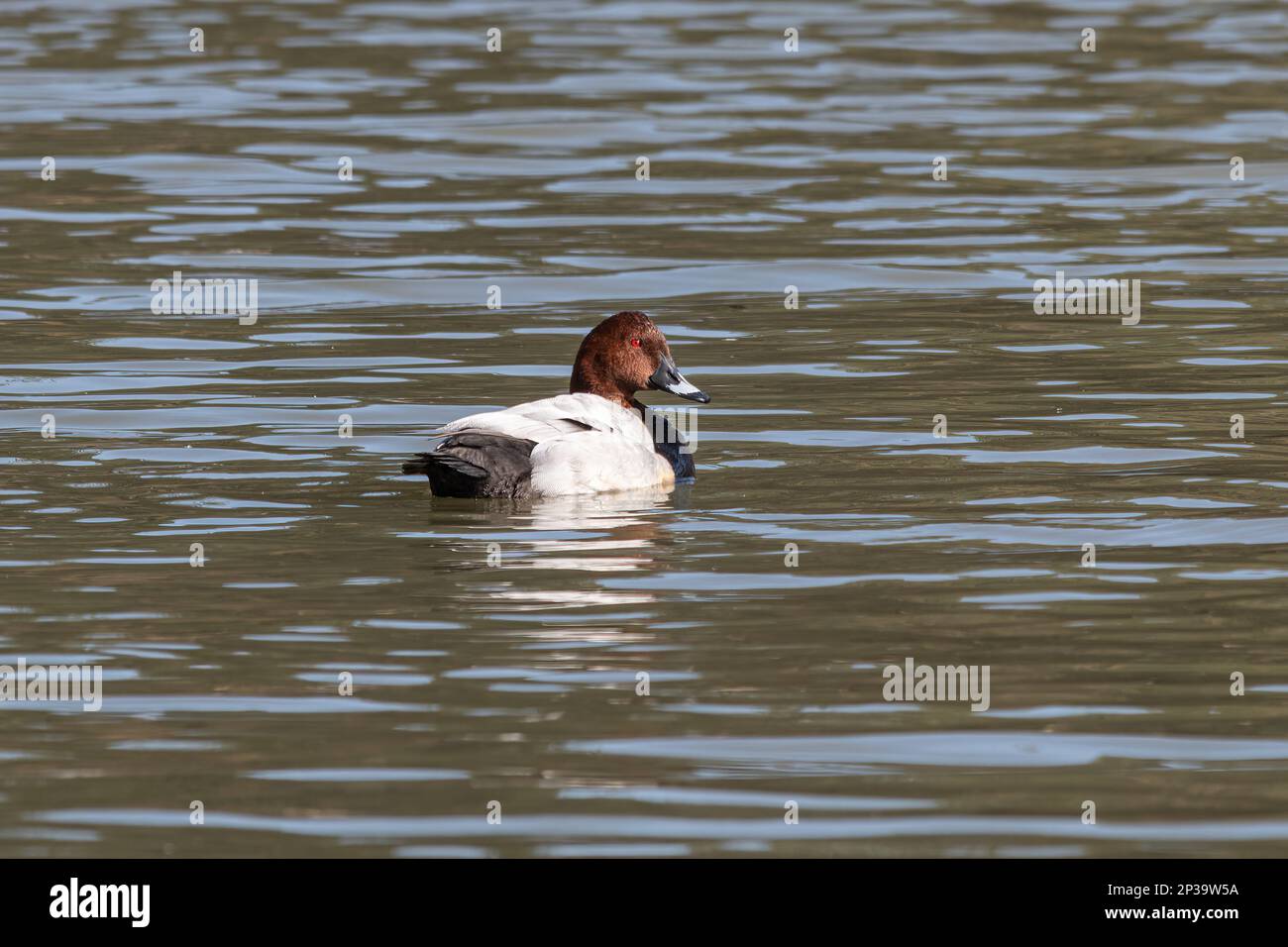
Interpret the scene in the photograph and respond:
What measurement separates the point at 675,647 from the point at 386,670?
98 cm

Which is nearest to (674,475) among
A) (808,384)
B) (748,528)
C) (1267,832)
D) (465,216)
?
(748,528)

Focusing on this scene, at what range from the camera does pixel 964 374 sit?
14.0 meters

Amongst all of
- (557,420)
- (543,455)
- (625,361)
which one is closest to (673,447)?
(625,361)

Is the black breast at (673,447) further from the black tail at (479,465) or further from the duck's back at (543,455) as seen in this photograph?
the black tail at (479,465)

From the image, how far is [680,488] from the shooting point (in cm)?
1128

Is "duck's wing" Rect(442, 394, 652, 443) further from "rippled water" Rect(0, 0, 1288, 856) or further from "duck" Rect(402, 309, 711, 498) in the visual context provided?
"rippled water" Rect(0, 0, 1288, 856)


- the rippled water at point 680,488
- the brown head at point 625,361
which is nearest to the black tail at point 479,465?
the rippled water at point 680,488

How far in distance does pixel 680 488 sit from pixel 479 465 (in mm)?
1158

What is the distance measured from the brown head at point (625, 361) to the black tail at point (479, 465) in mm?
1232

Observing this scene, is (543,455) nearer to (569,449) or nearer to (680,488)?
(569,449)

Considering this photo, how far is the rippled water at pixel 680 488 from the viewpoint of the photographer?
23.3 feet

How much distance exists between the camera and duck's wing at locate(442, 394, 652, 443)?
10648 mm

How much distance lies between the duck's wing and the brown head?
56 cm

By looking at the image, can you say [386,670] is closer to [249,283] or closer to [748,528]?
[748,528]
